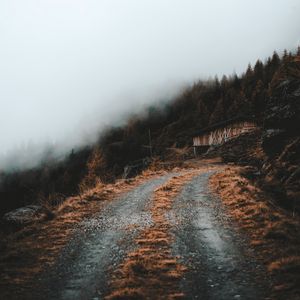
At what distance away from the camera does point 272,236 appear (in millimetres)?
9797

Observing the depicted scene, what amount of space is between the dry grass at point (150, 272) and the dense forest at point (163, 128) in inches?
1992

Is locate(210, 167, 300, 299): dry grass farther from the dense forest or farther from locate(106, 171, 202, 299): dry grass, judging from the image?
the dense forest

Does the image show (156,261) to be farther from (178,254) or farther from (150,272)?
(178,254)

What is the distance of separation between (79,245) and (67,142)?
171 meters

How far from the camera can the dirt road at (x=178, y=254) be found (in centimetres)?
704

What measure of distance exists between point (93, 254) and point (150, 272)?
7.72ft

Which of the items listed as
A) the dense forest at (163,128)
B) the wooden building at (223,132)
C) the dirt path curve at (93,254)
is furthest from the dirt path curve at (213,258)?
the dense forest at (163,128)

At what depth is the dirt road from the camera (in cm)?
704

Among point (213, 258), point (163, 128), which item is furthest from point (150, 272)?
point (163, 128)

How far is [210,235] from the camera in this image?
35.3 ft

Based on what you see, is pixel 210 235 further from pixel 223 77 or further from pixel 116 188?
pixel 223 77

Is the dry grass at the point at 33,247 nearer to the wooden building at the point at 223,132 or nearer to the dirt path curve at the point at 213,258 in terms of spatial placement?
the dirt path curve at the point at 213,258

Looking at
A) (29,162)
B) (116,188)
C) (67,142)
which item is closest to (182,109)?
(67,142)

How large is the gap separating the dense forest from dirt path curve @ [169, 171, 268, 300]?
48829 millimetres
